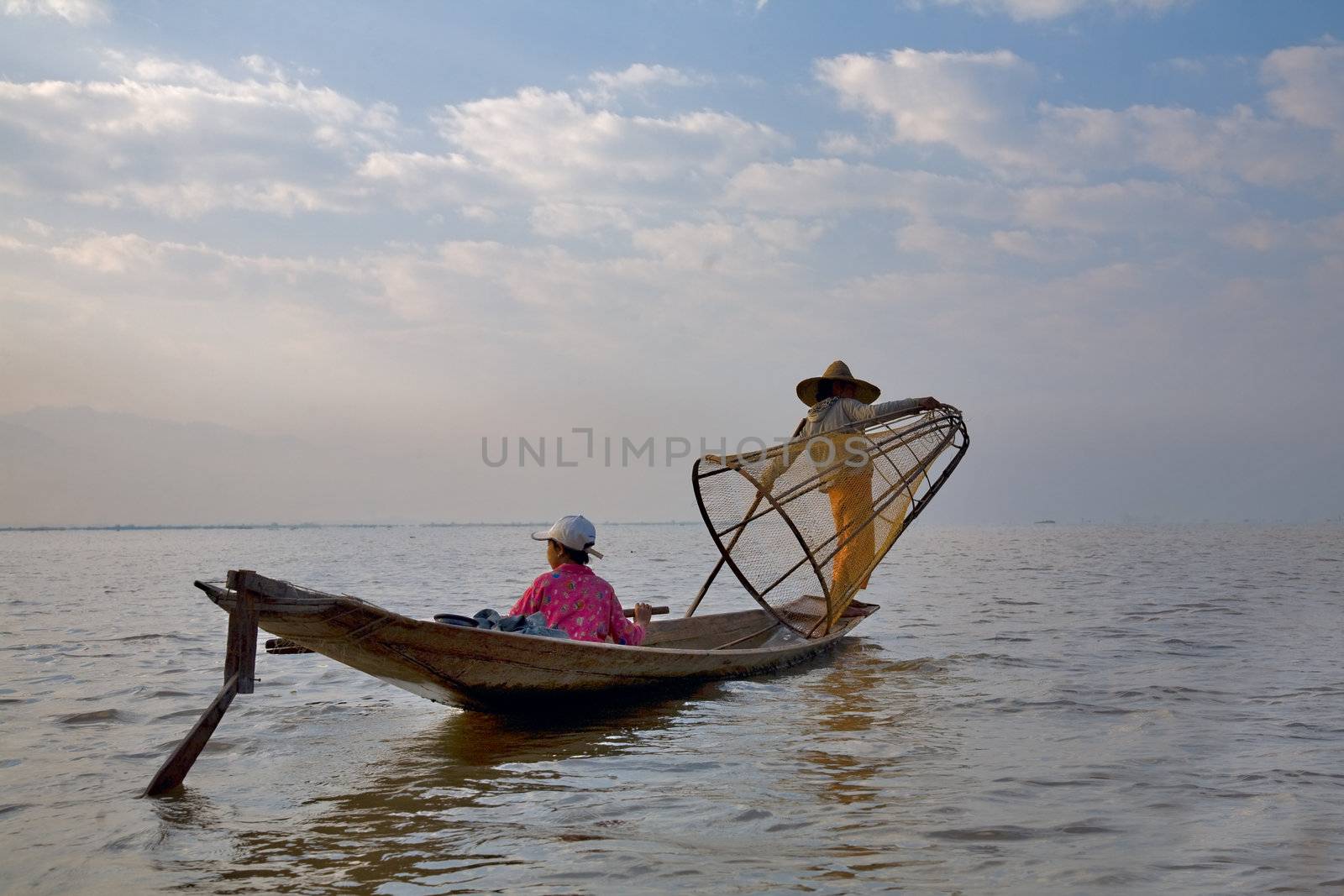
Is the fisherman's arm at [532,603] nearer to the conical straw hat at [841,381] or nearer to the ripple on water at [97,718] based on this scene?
the ripple on water at [97,718]

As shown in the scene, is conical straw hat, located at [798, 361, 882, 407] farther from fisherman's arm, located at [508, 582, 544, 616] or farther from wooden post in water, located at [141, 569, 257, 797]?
wooden post in water, located at [141, 569, 257, 797]

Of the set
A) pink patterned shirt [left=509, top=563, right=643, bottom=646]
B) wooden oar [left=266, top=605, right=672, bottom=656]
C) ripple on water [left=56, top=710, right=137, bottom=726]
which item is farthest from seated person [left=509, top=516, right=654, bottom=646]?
ripple on water [left=56, top=710, right=137, bottom=726]

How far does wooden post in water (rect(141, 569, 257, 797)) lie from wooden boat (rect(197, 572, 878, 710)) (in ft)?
0.13

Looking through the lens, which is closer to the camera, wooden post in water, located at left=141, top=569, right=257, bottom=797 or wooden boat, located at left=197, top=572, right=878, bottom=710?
wooden post in water, located at left=141, top=569, right=257, bottom=797

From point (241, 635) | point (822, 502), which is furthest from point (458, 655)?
point (822, 502)

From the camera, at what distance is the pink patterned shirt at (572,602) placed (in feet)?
18.2

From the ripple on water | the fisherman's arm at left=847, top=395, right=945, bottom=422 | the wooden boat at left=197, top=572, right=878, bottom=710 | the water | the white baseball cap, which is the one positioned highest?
the fisherman's arm at left=847, top=395, right=945, bottom=422

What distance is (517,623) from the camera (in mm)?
5230

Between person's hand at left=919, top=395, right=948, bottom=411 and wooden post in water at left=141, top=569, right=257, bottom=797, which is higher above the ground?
person's hand at left=919, top=395, right=948, bottom=411

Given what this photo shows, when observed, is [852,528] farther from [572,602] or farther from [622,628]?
[572,602]

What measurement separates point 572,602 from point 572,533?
410mm

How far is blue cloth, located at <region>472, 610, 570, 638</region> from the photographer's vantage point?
512 centimetres

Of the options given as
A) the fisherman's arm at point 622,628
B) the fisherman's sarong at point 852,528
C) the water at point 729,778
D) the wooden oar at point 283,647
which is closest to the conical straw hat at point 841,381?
the fisherman's sarong at point 852,528

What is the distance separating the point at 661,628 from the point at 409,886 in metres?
5.04
